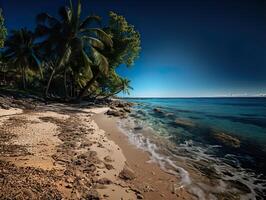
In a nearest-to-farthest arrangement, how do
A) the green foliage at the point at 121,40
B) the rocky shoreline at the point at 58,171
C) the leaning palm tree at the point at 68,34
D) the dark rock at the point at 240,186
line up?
1. the rocky shoreline at the point at 58,171
2. the dark rock at the point at 240,186
3. the leaning palm tree at the point at 68,34
4. the green foliage at the point at 121,40

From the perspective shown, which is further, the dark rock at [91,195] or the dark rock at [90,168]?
the dark rock at [90,168]

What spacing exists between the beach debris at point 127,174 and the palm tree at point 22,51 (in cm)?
2731

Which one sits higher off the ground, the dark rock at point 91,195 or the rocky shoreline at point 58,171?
the rocky shoreline at point 58,171

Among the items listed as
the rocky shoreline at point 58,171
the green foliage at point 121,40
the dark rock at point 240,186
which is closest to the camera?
the rocky shoreline at point 58,171

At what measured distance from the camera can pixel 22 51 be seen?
27547 mm

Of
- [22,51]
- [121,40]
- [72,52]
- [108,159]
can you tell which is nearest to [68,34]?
[72,52]

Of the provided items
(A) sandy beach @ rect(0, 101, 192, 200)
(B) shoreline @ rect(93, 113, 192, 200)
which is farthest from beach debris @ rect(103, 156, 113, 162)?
(B) shoreline @ rect(93, 113, 192, 200)

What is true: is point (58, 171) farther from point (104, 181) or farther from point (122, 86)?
point (122, 86)

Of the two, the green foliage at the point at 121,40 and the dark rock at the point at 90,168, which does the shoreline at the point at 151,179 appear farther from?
the green foliage at the point at 121,40

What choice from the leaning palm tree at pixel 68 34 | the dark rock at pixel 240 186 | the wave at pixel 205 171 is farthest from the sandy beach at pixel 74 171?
the leaning palm tree at pixel 68 34

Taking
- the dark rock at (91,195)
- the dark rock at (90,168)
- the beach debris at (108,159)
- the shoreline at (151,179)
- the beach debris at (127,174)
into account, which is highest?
the dark rock at (90,168)

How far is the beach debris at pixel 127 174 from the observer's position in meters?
5.08

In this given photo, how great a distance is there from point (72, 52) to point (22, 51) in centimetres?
1264

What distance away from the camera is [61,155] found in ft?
18.9
